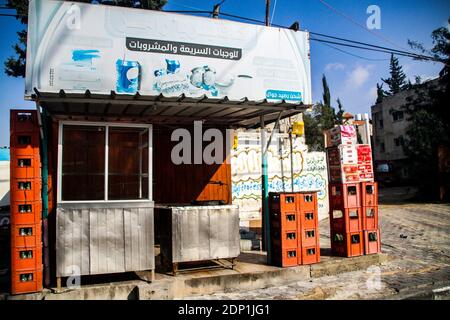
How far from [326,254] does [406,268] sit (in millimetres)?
1780

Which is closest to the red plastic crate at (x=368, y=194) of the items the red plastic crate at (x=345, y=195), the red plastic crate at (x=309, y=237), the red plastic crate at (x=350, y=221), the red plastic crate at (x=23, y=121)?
the red plastic crate at (x=345, y=195)

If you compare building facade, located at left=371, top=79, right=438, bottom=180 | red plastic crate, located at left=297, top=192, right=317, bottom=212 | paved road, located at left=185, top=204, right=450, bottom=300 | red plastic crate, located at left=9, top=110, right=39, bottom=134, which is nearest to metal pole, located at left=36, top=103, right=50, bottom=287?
red plastic crate, located at left=9, top=110, right=39, bottom=134

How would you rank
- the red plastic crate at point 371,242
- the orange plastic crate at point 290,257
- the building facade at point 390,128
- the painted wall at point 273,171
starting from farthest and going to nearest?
1. the building facade at point 390,128
2. the painted wall at point 273,171
3. the red plastic crate at point 371,242
4. the orange plastic crate at point 290,257

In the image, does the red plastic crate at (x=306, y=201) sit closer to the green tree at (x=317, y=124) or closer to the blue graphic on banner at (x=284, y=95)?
the blue graphic on banner at (x=284, y=95)

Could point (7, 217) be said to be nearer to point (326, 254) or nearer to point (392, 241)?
point (326, 254)

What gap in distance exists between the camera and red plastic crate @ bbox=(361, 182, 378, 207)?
338 inches

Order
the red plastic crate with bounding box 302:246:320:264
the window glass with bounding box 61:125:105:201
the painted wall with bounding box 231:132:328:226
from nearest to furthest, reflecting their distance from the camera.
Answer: the window glass with bounding box 61:125:105:201
the red plastic crate with bounding box 302:246:320:264
the painted wall with bounding box 231:132:328:226

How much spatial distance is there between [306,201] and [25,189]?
5464mm

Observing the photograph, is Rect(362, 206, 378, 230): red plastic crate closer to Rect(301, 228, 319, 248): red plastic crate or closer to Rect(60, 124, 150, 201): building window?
Rect(301, 228, 319, 248): red plastic crate

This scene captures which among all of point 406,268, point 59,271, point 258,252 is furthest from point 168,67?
point 406,268

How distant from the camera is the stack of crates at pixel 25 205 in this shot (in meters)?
5.76

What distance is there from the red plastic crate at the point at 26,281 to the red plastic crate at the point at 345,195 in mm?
6381

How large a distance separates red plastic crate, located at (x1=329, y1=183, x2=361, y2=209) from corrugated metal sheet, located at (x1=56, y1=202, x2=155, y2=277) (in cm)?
448
